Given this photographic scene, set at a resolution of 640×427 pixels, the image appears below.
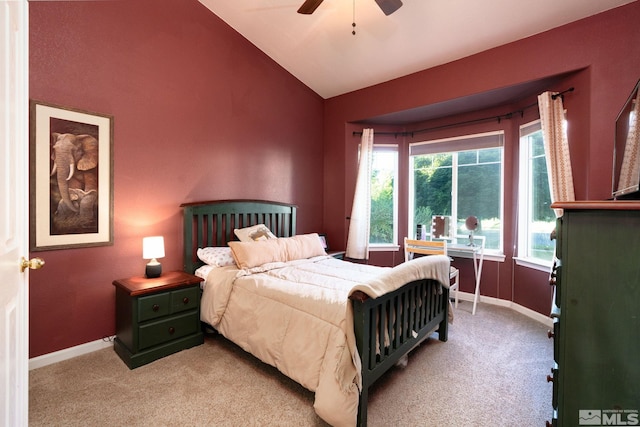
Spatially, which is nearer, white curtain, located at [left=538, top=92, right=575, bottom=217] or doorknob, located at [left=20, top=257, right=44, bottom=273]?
doorknob, located at [left=20, top=257, right=44, bottom=273]

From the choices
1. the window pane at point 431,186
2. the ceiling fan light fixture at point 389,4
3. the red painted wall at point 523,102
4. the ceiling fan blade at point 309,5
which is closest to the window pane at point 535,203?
the red painted wall at point 523,102

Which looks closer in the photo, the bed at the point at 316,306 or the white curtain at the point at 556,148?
the bed at the point at 316,306

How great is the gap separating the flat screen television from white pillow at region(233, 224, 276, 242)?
2.85 meters

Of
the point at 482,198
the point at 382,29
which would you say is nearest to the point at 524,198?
the point at 482,198

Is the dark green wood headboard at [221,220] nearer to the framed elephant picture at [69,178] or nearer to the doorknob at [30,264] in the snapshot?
the framed elephant picture at [69,178]

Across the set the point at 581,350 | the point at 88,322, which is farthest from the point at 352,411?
the point at 88,322

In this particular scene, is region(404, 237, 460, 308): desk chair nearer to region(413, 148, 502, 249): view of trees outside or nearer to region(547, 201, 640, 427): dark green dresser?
region(413, 148, 502, 249): view of trees outside

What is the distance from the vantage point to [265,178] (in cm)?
376

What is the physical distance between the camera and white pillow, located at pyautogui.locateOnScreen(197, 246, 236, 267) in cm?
279

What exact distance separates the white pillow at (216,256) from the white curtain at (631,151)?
3.00m

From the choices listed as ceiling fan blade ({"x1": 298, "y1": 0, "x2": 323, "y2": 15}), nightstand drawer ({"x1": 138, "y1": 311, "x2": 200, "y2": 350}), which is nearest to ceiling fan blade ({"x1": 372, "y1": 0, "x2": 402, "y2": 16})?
ceiling fan blade ({"x1": 298, "y1": 0, "x2": 323, "y2": 15})

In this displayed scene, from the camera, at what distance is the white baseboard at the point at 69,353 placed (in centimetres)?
214

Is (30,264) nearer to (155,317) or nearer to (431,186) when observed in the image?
(155,317)

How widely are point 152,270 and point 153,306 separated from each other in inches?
15.2
